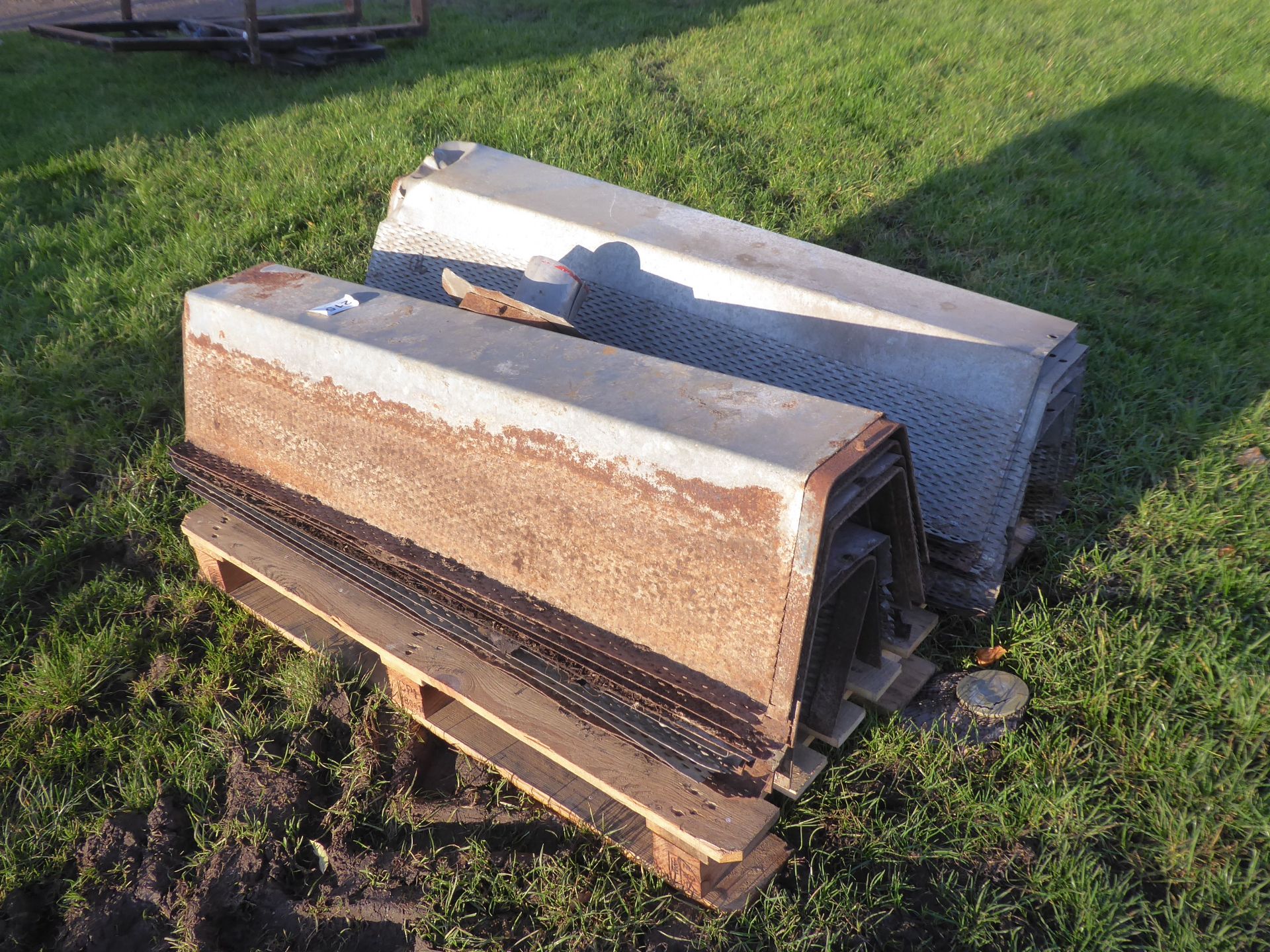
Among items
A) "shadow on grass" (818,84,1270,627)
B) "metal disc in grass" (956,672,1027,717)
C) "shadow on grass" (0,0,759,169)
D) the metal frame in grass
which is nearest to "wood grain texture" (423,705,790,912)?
"metal disc in grass" (956,672,1027,717)

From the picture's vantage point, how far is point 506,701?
6.73 ft

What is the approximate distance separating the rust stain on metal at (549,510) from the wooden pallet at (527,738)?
0.24 m

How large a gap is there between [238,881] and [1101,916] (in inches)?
74.4

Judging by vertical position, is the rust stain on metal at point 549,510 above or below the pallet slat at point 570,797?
above

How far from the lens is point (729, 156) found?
460cm

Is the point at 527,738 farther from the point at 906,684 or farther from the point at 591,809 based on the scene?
the point at 906,684

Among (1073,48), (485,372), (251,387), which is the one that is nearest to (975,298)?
(485,372)

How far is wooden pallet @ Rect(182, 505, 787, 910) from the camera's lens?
180 centimetres

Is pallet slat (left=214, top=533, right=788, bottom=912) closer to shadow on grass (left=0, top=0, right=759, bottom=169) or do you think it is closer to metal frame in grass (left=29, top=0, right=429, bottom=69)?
shadow on grass (left=0, top=0, right=759, bottom=169)

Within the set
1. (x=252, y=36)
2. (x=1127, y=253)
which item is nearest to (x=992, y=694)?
(x=1127, y=253)

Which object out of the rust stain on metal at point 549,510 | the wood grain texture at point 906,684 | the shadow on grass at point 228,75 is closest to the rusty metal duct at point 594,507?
the rust stain on metal at point 549,510

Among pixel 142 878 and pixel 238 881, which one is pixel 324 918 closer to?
pixel 238 881

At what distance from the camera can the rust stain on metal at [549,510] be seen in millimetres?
Result: 1742

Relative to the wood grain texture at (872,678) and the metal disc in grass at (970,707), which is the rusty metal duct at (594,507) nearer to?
the wood grain texture at (872,678)
